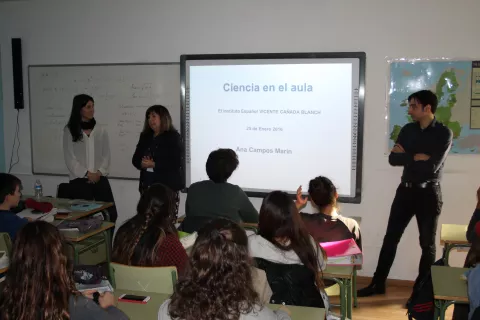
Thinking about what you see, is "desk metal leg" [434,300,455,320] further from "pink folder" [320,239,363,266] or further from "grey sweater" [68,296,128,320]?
"grey sweater" [68,296,128,320]

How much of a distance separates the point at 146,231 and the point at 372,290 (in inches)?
99.4

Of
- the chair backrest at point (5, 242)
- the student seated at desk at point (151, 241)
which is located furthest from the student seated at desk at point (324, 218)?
the chair backrest at point (5, 242)

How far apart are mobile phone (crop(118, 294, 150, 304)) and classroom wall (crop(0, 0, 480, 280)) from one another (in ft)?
9.09

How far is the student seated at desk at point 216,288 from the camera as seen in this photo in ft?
5.99

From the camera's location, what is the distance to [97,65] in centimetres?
561

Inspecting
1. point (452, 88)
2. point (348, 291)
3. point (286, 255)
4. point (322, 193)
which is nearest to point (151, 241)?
point (286, 255)

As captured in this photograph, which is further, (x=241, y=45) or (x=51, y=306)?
(x=241, y=45)

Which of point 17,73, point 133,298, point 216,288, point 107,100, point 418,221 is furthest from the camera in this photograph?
point 17,73

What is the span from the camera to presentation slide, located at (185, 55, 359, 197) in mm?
4863

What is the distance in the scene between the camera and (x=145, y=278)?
267cm

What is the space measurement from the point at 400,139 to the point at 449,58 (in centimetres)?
85

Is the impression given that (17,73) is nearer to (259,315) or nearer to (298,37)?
(298,37)

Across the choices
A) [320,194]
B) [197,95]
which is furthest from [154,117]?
[320,194]

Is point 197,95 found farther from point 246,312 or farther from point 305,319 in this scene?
point 246,312
